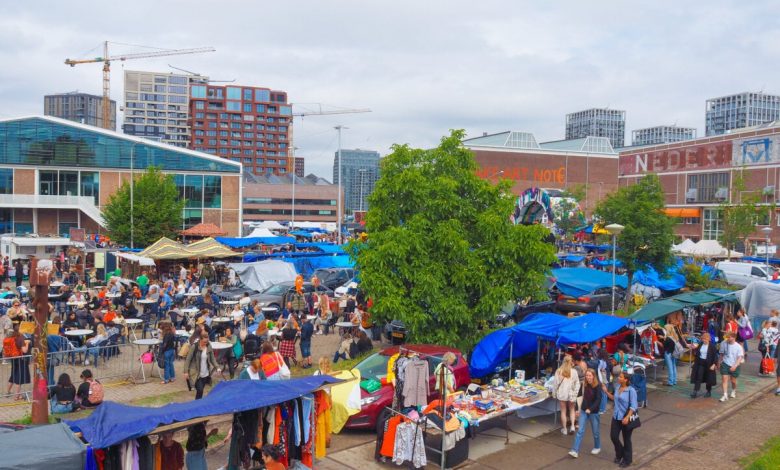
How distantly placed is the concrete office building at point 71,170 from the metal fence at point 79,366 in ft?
139

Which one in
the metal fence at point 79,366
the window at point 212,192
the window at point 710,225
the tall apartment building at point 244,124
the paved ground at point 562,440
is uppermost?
the tall apartment building at point 244,124

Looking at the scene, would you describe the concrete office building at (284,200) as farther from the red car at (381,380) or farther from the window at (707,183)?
the red car at (381,380)

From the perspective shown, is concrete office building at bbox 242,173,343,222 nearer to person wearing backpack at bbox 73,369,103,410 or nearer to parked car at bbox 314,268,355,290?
parked car at bbox 314,268,355,290

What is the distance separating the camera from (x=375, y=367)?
42.8ft

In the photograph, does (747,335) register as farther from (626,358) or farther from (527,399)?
(527,399)

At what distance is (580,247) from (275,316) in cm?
4144

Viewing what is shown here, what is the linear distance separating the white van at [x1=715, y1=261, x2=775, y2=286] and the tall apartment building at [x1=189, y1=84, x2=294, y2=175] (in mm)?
119172

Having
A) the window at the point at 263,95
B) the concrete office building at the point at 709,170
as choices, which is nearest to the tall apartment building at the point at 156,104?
the window at the point at 263,95

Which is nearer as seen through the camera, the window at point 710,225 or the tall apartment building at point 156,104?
the window at point 710,225

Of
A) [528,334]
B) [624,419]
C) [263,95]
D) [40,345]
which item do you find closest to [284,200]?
[263,95]

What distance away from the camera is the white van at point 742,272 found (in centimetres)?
3198

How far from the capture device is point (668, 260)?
27.1 m

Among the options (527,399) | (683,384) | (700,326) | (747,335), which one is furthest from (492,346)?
(700,326)

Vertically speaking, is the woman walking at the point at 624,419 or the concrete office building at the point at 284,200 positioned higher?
the concrete office building at the point at 284,200
